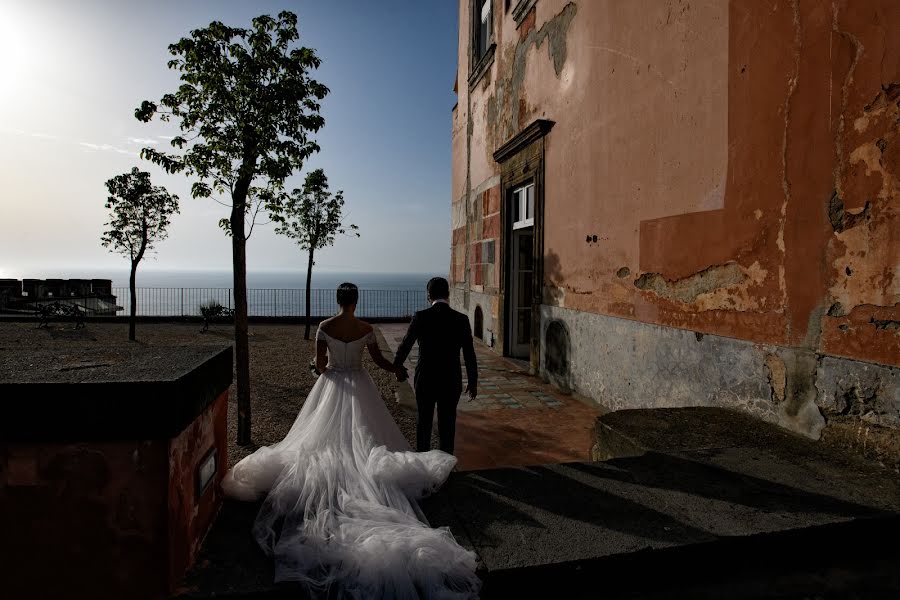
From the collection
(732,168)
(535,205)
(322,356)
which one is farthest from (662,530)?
(535,205)

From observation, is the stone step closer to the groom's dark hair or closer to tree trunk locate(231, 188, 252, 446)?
the groom's dark hair

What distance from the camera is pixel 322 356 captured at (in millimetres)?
3795

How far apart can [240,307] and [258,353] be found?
21.4ft

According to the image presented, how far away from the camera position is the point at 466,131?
515 inches

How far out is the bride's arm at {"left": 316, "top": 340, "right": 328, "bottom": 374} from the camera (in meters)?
3.77

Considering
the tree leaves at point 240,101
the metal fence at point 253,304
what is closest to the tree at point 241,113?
the tree leaves at point 240,101

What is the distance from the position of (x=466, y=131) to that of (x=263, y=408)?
9350 millimetres

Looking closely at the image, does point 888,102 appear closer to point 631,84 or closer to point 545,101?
point 631,84

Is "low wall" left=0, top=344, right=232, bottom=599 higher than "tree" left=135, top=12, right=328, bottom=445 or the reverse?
the reverse

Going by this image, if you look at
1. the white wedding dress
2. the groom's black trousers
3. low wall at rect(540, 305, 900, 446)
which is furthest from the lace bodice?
low wall at rect(540, 305, 900, 446)

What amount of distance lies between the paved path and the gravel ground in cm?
76

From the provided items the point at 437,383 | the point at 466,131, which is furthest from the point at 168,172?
the point at 466,131

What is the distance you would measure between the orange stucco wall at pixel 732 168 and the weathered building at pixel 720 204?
0.05ft

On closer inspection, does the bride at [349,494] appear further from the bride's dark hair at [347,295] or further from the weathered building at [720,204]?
the weathered building at [720,204]
